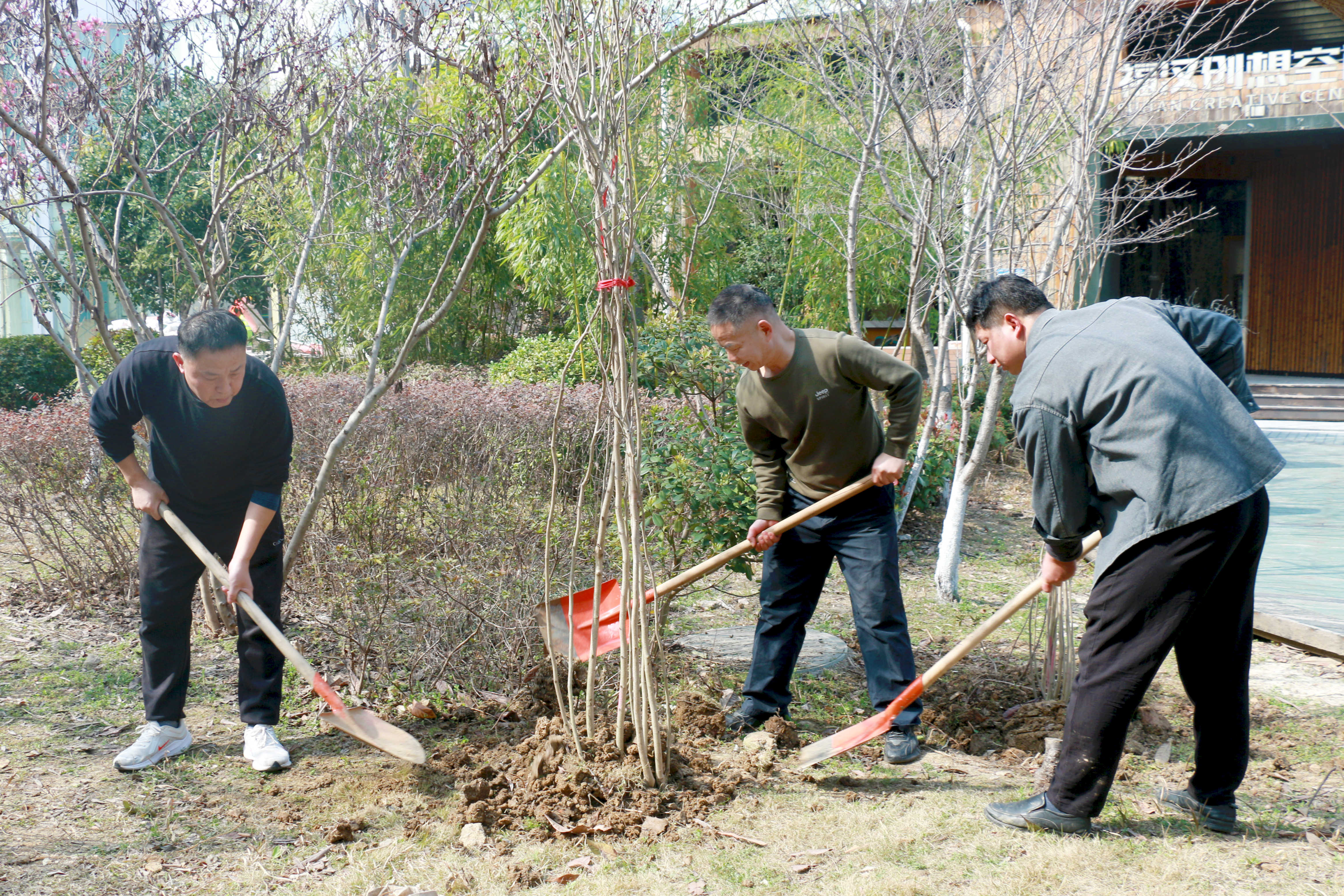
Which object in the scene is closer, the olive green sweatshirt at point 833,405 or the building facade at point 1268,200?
the olive green sweatshirt at point 833,405

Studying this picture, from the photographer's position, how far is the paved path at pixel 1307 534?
5.25 m

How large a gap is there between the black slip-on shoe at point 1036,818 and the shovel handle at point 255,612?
208 cm

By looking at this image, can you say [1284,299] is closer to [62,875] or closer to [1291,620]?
[1291,620]

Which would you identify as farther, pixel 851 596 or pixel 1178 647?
pixel 851 596

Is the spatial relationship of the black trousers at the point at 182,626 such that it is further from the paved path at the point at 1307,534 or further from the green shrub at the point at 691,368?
the paved path at the point at 1307,534

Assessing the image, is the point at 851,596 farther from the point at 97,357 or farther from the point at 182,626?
the point at 97,357


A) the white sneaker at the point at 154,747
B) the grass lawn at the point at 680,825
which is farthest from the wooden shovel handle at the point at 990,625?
the white sneaker at the point at 154,747

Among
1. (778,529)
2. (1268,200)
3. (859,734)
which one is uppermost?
(1268,200)

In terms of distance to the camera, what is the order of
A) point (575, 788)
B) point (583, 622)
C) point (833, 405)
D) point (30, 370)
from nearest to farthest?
point (575, 788)
point (833, 405)
point (583, 622)
point (30, 370)

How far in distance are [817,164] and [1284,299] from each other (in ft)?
31.0

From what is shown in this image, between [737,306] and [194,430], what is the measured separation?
1908mm

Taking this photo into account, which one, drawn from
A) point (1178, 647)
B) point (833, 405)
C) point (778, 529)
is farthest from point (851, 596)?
point (1178, 647)

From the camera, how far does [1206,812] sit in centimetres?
291

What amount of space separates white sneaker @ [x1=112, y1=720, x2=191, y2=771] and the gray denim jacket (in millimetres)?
3008
